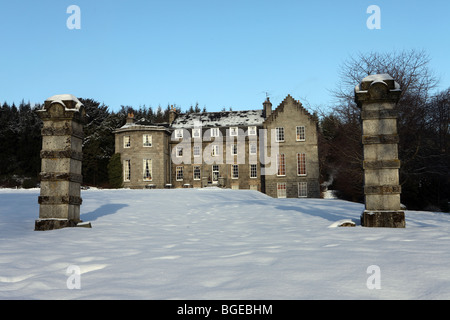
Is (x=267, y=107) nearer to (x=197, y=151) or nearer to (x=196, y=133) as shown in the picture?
(x=196, y=133)

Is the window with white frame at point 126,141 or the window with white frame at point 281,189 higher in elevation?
the window with white frame at point 126,141

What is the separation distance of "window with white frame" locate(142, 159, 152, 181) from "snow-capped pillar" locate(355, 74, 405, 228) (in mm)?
34549

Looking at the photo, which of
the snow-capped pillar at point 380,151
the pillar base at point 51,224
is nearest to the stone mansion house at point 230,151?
the pillar base at point 51,224

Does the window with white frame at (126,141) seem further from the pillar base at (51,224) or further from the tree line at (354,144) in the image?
the pillar base at (51,224)

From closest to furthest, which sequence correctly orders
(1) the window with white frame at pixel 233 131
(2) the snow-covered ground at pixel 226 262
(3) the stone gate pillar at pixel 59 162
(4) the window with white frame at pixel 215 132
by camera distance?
(2) the snow-covered ground at pixel 226 262 < (3) the stone gate pillar at pixel 59 162 < (1) the window with white frame at pixel 233 131 < (4) the window with white frame at pixel 215 132

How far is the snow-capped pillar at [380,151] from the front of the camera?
8.36 m

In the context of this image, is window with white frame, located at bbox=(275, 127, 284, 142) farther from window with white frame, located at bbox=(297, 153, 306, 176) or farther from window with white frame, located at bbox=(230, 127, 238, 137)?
window with white frame, located at bbox=(230, 127, 238, 137)

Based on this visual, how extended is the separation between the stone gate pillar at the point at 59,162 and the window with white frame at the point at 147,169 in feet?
105

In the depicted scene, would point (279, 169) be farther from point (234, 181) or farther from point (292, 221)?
point (292, 221)

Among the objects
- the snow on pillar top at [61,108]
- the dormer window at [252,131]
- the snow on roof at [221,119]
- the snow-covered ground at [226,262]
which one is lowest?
the snow-covered ground at [226,262]

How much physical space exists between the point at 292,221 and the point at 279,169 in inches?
1199

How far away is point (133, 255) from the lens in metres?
5.63

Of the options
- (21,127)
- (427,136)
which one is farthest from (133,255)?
(21,127)
